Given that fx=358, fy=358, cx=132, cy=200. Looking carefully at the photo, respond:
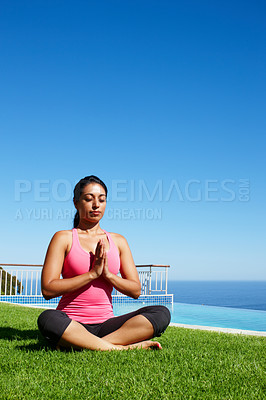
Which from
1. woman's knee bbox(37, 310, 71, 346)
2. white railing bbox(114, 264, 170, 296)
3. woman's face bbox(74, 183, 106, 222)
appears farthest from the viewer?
white railing bbox(114, 264, 170, 296)

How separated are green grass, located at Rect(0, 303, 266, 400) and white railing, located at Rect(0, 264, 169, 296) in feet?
33.1

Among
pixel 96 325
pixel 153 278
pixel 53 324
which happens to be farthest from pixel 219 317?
pixel 53 324

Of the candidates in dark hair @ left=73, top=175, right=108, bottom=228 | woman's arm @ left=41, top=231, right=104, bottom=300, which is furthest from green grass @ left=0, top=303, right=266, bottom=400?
dark hair @ left=73, top=175, right=108, bottom=228

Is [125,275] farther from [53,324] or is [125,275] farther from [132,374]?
[132,374]

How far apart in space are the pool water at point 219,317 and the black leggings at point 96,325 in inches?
304

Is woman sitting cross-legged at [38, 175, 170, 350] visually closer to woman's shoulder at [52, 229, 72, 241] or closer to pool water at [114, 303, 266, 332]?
woman's shoulder at [52, 229, 72, 241]

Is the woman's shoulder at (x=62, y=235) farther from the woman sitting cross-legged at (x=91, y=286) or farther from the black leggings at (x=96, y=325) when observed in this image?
the black leggings at (x=96, y=325)

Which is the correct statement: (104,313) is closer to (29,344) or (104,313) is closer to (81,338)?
(81,338)

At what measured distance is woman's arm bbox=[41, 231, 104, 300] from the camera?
244 cm

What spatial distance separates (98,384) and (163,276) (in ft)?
41.3

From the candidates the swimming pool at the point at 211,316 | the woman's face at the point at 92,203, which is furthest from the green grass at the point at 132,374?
the swimming pool at the point at 211,316

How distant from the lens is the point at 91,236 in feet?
9.13

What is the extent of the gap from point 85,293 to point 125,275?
0.35m

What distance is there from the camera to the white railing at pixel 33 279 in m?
12.3
